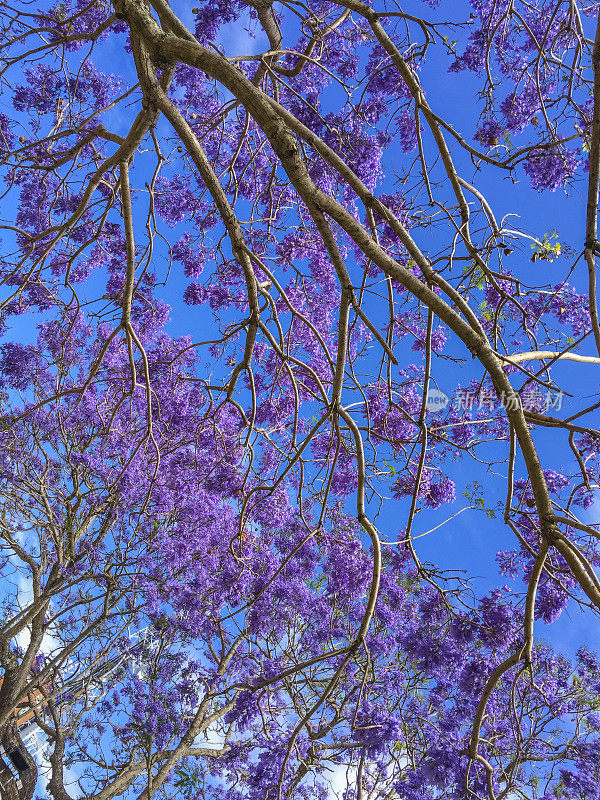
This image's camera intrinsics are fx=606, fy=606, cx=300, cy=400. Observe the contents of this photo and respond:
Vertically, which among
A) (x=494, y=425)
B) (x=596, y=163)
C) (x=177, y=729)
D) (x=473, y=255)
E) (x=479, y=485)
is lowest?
(x=177, y=729)

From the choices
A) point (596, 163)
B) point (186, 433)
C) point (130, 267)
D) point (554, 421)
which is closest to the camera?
point (596, 163)

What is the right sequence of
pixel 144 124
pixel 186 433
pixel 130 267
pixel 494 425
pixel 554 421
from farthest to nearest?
pixel 186 433, pixel 494 425, pixel 130 267, pixel 144 124, pixel 554 421

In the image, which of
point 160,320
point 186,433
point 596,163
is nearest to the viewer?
point 596,163

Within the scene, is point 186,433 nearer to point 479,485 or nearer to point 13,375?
point 13,375

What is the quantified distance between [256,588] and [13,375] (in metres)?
3.79

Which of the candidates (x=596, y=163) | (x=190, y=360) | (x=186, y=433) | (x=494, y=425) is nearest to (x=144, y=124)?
(x=596, y=163)

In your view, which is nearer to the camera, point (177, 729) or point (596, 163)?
point (596, 163)

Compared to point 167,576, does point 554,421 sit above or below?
below

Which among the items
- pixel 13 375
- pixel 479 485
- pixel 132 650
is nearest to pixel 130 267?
pixel 479 485

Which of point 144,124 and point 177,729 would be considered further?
point 177,729

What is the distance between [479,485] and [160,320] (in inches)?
149

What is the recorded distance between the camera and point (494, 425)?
14.9ft

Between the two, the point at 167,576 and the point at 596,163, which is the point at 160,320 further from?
the point at 596,163

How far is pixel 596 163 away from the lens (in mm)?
1708
